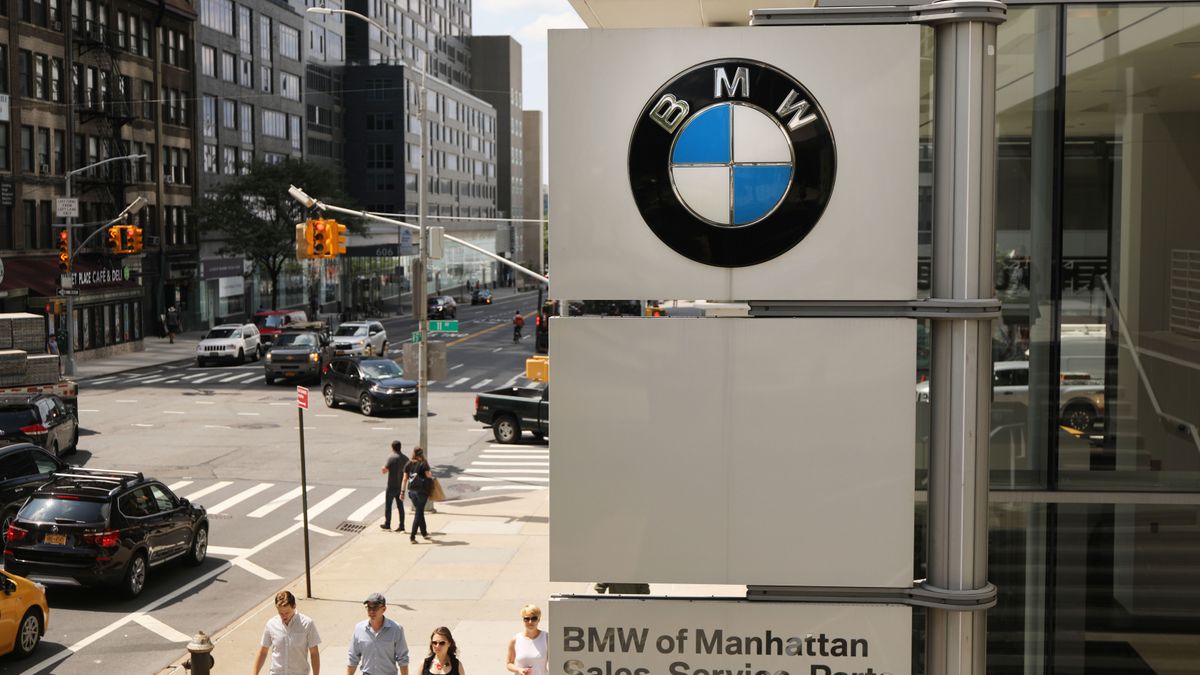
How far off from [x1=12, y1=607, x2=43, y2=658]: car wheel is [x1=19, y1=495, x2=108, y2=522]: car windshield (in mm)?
2481

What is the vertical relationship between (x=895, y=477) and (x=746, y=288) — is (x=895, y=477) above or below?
below

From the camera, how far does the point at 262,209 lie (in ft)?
241

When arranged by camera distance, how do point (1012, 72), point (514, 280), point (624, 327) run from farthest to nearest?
1. point (514, 280)
2. point (1012, 72)
3. point (624, 327)

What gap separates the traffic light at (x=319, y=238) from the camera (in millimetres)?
29059

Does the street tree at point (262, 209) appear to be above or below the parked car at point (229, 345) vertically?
above

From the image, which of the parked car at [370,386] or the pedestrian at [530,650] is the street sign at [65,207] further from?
the pedestrian at [530,650]

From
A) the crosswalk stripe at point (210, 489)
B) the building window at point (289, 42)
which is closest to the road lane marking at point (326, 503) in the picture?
the crosswalk stripe at point (210, 489)

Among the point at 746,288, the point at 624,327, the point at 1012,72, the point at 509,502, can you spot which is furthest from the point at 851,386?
the point at 509,502

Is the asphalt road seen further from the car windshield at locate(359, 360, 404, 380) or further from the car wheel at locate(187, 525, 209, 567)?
the car windshield at locate(359, 360, 404, 380)

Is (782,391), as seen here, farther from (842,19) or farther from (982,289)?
(842,19)

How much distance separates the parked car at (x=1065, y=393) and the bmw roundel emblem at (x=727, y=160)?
2.47 meters

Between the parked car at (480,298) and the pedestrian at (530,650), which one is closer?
the pedestrian at (530,650)

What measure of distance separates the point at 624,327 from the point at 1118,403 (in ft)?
11.3

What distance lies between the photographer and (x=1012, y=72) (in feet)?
21.2
